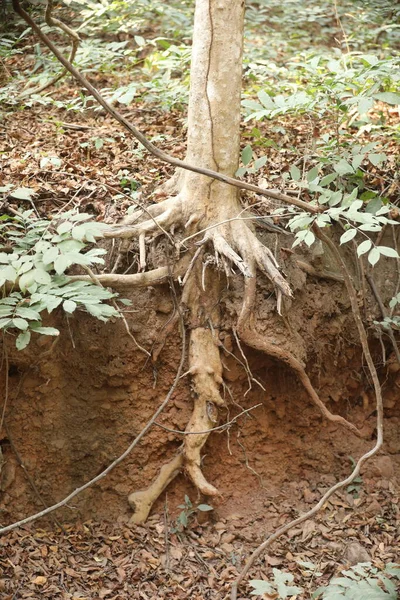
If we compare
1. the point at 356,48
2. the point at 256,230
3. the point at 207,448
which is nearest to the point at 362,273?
the point at 256,230

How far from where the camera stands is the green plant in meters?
4.23

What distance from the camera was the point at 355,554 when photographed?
411 centimetres

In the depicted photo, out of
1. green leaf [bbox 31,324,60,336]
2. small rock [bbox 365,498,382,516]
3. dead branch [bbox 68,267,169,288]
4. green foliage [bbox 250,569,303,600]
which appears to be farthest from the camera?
small rock [bbox 365,498,382,516]

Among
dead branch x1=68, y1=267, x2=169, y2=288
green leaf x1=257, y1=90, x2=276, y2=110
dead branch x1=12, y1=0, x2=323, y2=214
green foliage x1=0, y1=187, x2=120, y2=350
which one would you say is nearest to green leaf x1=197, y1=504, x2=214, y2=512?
dead branch x1=68, y1=267, x2=169, y2=288

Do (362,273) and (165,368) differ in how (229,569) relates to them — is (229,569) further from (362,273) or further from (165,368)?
(362,273)

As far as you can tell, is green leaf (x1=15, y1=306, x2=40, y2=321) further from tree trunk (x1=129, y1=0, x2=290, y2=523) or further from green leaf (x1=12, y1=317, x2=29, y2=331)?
tree trunk (x1=129, y1=0, x2=290, y2=523)

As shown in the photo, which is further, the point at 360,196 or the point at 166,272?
the point at 360,196

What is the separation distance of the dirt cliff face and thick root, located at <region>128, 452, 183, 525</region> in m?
0.06

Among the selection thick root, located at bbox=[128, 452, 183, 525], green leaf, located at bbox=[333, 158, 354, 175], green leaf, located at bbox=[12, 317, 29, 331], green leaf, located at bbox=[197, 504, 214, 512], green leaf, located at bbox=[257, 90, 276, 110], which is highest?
green leaf, located at bbox=[257, 90, 276, 110]

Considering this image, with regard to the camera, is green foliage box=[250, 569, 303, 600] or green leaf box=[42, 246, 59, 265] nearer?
green foliage box=[250, 569, 303, 600]

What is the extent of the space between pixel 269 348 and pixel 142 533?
59.1 inches

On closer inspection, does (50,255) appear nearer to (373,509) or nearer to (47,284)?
(47,284)

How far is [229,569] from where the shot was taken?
3986mm

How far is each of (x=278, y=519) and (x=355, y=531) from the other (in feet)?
1.74
